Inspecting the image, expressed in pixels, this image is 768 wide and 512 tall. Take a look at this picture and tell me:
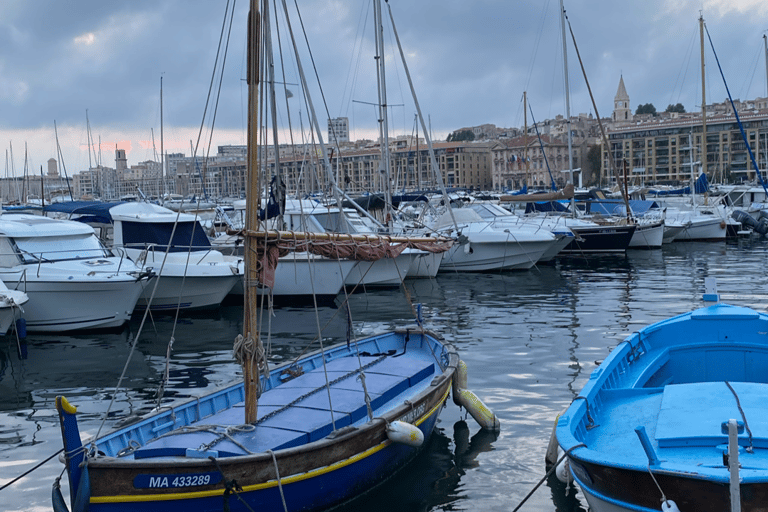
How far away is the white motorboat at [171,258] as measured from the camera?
20.2 meters

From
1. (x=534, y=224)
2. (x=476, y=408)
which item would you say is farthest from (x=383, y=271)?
(x=476, y=408)

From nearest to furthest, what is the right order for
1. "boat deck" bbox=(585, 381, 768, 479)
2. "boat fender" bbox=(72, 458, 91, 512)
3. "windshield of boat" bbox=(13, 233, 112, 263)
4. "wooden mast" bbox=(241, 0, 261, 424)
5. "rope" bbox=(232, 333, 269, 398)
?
"boat deck" bbox=(585, 381, 768, 479) → "boat fender" bbox=(72, 458, 91, 512) → "wooden mast" bbox=(241, 0, 261, 424) → "rope" bbox=(232, 333, 269, 398) → "windshield of boat" bbox=(13, 233, 112, 263)

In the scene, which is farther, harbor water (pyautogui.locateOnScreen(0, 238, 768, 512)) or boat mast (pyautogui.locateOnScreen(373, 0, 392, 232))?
boat mast (pyautogui.locateOnScreen(373, 0, 392, 232))

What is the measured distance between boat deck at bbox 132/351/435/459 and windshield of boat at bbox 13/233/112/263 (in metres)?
10.5

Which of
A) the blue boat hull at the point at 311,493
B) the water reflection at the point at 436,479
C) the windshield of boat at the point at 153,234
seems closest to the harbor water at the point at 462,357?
the water reflection at the point at 436,479

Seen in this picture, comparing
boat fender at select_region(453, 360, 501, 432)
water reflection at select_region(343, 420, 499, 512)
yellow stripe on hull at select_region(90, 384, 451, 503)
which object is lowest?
water reflection at select_region(343, 420, 499, 512)

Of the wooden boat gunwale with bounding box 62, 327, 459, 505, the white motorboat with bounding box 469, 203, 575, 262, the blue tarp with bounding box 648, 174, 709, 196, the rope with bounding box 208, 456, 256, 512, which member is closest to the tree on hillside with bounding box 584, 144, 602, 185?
the blue tarp with bounding box 648, 174, 709, 196

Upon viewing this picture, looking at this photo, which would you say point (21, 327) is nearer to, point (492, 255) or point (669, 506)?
point (669, 506)

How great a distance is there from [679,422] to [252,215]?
474 cm

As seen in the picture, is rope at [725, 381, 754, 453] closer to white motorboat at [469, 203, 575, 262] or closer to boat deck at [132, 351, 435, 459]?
boat deck at [132, 351, 435, 459]

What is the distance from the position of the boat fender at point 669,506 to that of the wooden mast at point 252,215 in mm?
4278

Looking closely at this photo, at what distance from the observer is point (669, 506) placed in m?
5.93

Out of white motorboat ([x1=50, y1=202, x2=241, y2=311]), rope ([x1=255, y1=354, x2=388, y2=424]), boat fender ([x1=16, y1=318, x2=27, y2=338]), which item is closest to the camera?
rope ([x1=255, y1=354, x2=388, y2=424])

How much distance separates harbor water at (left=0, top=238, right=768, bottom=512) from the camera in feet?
30.0
